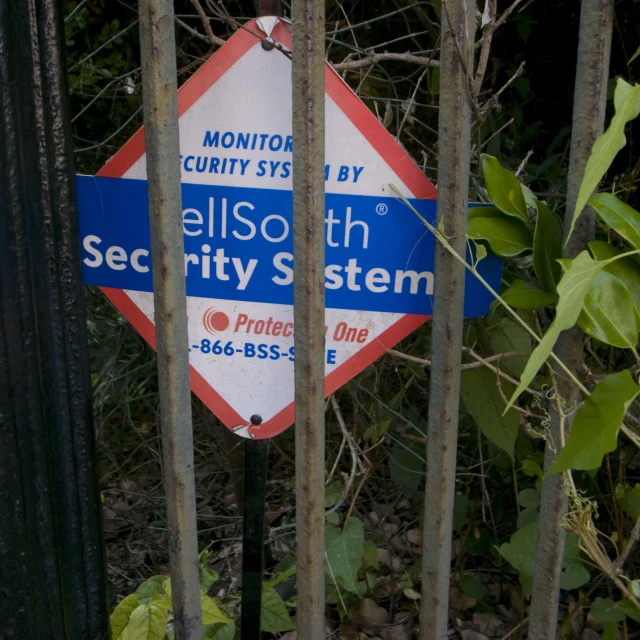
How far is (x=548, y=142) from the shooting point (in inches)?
102

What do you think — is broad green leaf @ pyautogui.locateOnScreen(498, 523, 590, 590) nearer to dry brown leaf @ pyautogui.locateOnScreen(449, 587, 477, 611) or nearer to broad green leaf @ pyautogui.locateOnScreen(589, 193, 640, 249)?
dry brown leaf @ pyautogui.locateOnScreen(449, 587, 477, 611)

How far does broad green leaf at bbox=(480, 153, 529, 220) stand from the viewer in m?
1.17

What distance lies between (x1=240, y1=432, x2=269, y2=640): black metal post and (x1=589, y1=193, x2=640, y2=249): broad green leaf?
742mm

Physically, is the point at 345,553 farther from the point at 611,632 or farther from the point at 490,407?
the point at 611,632

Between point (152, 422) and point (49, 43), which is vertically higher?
point (49, 43)

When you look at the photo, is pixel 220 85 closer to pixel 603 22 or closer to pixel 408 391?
pixel 603 22

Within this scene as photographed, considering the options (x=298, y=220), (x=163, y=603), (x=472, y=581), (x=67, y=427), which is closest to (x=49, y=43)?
(x=298, y=220)

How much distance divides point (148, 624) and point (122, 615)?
124mm

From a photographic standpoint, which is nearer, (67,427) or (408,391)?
(67,427)

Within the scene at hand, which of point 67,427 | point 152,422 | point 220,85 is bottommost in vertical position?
point 152,422

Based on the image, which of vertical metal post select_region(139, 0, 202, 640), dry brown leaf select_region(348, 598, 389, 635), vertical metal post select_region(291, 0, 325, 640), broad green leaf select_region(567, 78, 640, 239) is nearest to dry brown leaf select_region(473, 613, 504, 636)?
dry brown leaf select_region(348, 598, 389, 635)

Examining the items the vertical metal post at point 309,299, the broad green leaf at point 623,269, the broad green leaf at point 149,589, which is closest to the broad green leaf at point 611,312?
the broad green leaf at point 623,269

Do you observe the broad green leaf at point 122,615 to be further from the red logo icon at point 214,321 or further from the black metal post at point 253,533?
the red logo icon at point 214,321

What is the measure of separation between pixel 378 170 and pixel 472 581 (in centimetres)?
150
